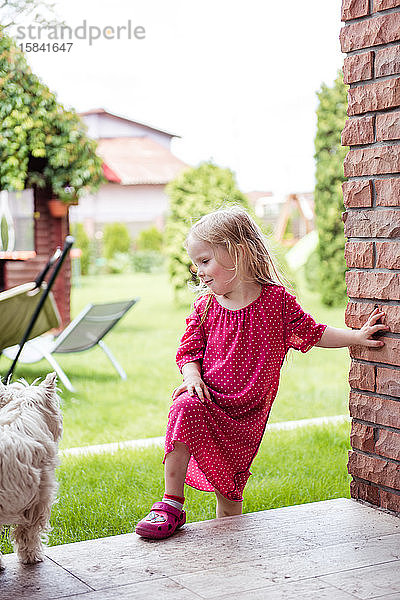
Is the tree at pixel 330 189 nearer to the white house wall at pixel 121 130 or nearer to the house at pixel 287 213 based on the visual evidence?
the house at pixel 287 213

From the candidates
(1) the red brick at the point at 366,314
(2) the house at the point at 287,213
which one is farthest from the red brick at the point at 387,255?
(2) the house at the point at 287,213

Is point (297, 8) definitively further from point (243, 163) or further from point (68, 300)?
point (68, 300)

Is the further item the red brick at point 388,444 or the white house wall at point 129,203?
the white house wall at point 129,203

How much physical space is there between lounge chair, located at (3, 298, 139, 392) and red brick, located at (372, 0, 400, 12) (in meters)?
3.77

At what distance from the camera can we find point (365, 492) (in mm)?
2393

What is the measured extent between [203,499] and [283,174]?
636 inches

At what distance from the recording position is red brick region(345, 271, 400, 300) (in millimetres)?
2250

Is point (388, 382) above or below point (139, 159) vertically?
below

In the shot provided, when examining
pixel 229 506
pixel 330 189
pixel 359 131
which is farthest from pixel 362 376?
pixel 330 189

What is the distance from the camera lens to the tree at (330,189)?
34.6 feet

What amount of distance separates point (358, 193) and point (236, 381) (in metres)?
0.68

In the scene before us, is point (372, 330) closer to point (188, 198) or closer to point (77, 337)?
point (77, 337)

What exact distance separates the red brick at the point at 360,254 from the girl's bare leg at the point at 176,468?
757mm

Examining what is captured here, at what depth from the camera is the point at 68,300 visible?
9039 mm
